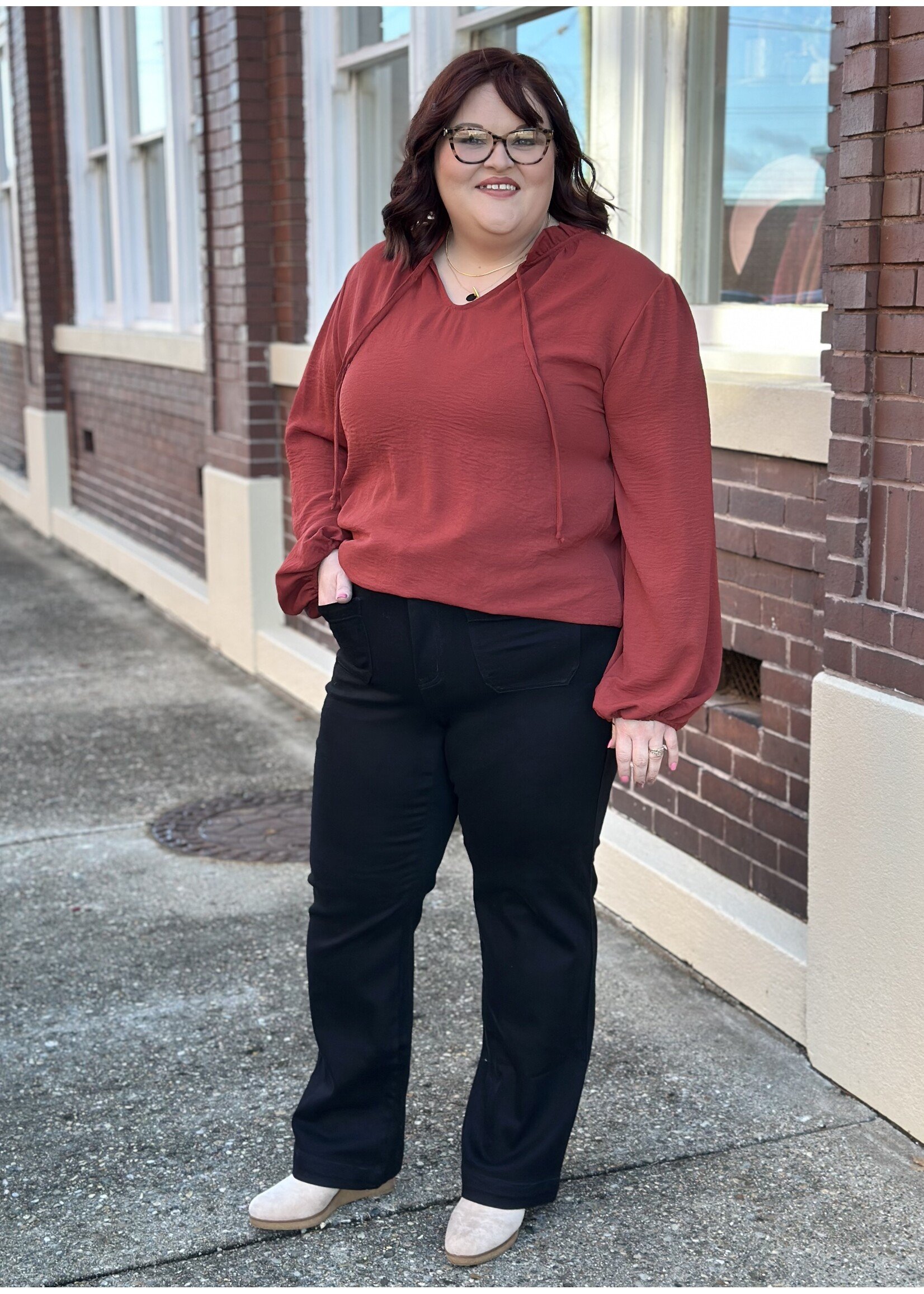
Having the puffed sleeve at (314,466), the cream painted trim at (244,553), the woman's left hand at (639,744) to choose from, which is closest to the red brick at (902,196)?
the puffed sleeve at (314,466)

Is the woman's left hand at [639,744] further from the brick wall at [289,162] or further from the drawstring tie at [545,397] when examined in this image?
the brick wall at [289,162]

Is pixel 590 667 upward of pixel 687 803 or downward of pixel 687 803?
upward

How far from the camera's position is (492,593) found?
8.04 ft

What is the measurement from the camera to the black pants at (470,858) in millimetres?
→ 2508

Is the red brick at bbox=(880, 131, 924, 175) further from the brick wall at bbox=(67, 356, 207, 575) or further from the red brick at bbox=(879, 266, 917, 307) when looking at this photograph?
the brick wall at bbox=(67, 356, 207, 575)

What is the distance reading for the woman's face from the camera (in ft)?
7.93

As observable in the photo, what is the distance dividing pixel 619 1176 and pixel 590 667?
1081mm

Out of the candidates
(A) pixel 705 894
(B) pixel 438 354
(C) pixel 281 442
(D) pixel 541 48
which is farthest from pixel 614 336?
(C) pixel 281 442

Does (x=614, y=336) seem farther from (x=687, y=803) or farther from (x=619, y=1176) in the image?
(x=687, y=803)

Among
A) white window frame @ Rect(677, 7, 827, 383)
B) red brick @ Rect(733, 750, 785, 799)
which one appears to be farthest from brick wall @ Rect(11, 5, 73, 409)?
red brick @ Rect(733, 750, 785, 799)

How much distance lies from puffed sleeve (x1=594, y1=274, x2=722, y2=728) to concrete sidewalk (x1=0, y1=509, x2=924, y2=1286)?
39.9 inches

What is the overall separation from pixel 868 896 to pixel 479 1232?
1.05 m

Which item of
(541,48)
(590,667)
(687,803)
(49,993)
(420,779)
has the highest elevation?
(541,48)

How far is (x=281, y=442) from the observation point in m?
7.02
